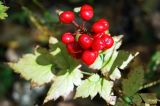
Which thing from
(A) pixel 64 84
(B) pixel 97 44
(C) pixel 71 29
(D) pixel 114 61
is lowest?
(C) pixel 71 29

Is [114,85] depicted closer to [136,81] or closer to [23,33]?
[136,81]

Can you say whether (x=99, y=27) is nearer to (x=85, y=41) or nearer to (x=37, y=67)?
(x=85, y=41)

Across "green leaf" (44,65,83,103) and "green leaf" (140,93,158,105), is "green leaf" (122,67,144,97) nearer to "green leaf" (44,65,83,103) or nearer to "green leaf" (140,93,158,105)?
"green leaf" (140,93,158,105)

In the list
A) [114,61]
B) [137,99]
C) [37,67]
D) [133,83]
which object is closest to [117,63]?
[114,61]

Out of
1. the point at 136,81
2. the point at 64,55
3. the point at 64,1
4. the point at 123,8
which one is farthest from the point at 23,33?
the point at 136,81

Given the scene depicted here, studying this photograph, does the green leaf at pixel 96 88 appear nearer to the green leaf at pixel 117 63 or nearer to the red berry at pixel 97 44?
the green leaf at pixel 117 63

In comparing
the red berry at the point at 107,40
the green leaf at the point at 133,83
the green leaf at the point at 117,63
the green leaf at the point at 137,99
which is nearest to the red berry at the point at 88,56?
the red berry at the point at 107,40

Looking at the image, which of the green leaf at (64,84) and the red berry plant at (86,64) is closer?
the red berry plant at (86,64)
